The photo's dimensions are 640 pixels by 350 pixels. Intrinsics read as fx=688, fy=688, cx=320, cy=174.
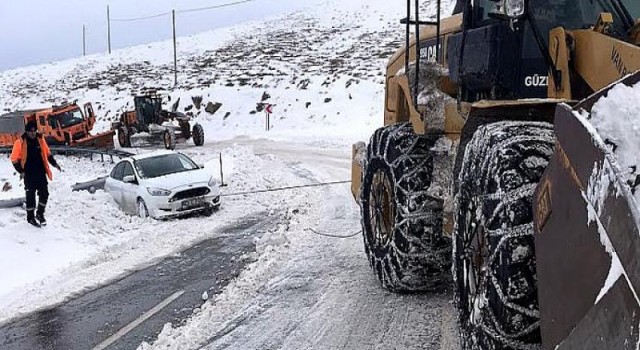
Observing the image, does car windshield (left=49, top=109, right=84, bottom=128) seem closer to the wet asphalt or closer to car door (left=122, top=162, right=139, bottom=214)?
car door (left=122, top=162, right=139, bottom=214)

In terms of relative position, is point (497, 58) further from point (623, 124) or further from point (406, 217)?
point (623, 124)

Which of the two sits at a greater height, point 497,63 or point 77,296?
point 497,63

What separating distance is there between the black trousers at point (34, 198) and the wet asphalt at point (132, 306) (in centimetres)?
336

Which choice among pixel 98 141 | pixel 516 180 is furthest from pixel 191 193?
pixel 98 141

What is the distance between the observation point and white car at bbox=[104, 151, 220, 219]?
1316 centimetres

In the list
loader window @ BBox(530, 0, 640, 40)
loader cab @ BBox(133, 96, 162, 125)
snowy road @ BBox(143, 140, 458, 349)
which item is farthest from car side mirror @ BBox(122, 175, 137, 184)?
loader cab @ BBox(133, 96, 162, 125)

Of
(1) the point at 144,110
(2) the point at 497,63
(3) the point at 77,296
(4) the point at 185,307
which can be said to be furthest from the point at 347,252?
(1) the point at 144,110

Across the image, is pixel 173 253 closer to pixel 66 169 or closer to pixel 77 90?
pixel 66 169

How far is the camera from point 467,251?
3.91 metres

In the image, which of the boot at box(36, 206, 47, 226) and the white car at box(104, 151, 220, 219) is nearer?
the boot at box(36, 206, 47, 226)

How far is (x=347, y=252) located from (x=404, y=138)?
109 inches

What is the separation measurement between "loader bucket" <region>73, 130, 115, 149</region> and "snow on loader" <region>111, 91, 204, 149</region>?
1.55m

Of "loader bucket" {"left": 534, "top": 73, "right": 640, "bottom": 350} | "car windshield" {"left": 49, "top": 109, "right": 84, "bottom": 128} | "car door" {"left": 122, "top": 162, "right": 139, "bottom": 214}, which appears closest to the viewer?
"loader bucket" {"left": 534, "top": 73, "right": 640, "bottom": 350}

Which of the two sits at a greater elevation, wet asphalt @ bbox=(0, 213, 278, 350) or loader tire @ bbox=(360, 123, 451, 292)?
loader tire @ bbox=(360, 123, 451, 292)
